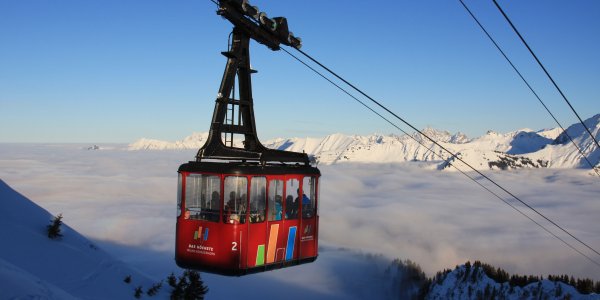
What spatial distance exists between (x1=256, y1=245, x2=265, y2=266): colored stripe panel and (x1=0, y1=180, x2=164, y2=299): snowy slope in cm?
2283

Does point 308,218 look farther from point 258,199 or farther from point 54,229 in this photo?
point 54,229

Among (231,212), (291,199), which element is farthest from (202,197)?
(291,199)

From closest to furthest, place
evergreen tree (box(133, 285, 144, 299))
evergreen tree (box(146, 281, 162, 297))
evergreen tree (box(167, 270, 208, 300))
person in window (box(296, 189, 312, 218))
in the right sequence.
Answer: person in window (box(296, 189, 312, 218)) < evergreen tree (box(133, 285, 144, 299)) < evergreen tree (box(146, 281, 162, 297)) < evergreen tree (box(167, 270, 208, 300))

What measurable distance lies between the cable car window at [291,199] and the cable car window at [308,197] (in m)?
0.41

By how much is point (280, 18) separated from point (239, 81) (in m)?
2.91

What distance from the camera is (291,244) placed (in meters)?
17.0

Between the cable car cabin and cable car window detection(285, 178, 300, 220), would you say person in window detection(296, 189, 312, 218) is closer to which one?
cable car window detection(285, 178, 300, 220)

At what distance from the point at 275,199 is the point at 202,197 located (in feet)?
7.45

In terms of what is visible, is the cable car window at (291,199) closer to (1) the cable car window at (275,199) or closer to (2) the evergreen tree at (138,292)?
(1) the cable car window at (275,199)

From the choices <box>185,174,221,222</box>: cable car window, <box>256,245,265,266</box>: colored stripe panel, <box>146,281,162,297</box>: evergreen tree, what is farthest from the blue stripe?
<box>146,281,162,297</box>: evergreen tree

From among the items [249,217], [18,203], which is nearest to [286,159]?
[249,217]

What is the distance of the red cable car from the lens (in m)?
15.3

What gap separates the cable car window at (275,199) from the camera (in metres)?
15.9

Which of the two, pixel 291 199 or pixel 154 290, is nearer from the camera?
pixel 291 199
